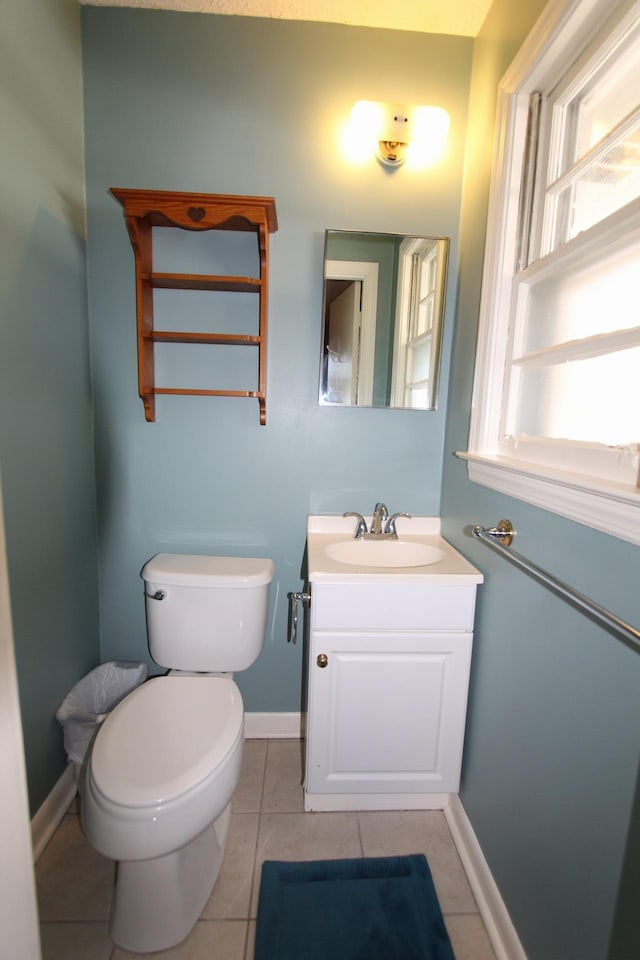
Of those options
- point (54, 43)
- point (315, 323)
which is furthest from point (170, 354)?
point (54, 43)

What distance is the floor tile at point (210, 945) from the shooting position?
3.23 ft

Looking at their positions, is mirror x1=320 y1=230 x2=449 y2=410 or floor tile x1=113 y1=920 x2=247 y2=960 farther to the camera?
mirror x1=320 y1=230 x2=449 y2=410

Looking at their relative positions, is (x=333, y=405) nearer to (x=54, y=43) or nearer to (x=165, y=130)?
(x=165, y=130)

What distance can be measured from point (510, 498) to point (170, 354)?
3.97 feet

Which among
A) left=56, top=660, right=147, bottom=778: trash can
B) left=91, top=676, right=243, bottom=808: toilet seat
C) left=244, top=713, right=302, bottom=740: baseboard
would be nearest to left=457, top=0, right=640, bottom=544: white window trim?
left=91, top=676, right=243, bottom=808: toilet seat

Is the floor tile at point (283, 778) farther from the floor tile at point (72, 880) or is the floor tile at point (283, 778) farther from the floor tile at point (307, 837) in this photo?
the floor tile at point (72, 880)

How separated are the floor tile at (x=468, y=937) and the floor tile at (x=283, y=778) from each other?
501 millimetres

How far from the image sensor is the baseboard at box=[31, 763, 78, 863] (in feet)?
3.97

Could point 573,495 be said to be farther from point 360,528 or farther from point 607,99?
point 607,99

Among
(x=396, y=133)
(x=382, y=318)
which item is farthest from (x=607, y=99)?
(x=382, y=318)

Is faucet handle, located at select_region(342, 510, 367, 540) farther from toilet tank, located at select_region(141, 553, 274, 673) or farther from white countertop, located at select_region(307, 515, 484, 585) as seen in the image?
toilet tank, located at select_region(141, 553, 274, 673)

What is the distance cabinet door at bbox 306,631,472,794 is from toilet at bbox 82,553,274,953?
0.28m

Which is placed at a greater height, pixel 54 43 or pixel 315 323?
pixel 54 43

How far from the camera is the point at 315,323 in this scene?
1.49 metres
